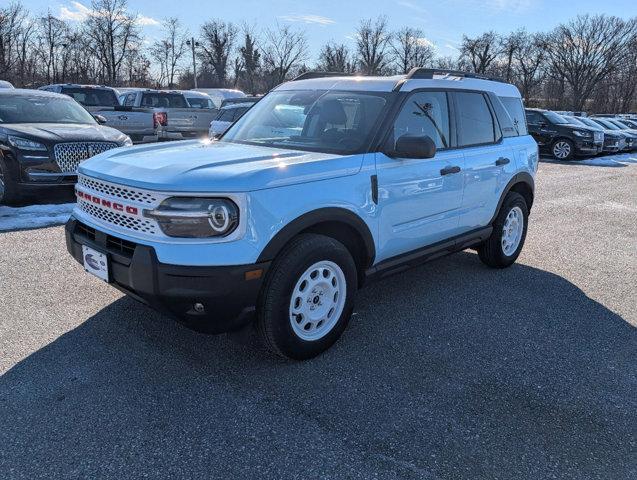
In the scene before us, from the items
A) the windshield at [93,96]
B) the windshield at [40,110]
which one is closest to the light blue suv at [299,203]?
the windshield at [40,110]

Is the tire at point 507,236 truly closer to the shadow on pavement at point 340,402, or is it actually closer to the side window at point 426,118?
the shadow on pavement at point 340,402

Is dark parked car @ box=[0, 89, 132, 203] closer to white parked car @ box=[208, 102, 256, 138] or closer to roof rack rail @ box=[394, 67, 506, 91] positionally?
white parked car @ box=[208, 102, 256, 138]

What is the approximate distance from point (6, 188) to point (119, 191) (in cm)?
556

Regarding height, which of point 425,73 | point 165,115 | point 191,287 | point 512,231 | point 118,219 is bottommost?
point 512,231

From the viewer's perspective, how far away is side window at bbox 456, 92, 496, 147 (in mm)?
4547

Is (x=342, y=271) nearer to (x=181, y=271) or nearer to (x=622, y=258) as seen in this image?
(x=181, y=271)

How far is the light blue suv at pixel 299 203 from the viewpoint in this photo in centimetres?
282

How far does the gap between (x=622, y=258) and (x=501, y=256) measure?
6.27 feet

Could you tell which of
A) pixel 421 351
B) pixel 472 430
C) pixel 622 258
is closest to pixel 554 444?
pixel 472 430

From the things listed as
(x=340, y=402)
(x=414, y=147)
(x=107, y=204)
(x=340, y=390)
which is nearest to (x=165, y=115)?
(x=107, y=204)

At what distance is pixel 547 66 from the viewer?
6956cm

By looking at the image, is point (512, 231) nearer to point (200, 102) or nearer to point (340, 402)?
point (340, 402)

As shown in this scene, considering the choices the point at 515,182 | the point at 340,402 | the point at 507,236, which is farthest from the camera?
the point at 507,236

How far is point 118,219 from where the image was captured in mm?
3111
